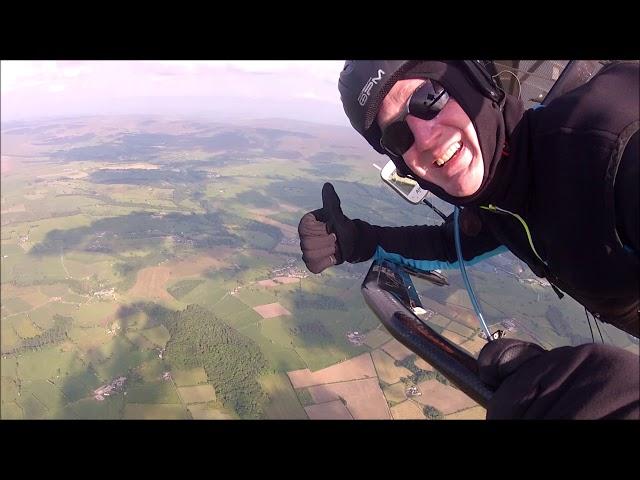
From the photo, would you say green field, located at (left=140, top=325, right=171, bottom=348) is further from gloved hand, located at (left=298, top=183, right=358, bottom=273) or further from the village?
gloved hand, located at (left=298, top=183, right=358, bottom=273)

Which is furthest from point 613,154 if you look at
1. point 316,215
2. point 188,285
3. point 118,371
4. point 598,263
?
point 188,285

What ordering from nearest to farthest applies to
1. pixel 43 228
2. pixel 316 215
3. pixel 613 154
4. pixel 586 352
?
pixel 586 352
pixel 613 154
pixel 316 215
pixel 43 228

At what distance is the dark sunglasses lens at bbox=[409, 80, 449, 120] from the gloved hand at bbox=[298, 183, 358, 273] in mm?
736

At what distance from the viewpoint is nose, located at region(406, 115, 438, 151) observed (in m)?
1.21

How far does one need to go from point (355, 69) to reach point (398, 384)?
1175 cm

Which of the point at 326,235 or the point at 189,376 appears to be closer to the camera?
the point at 326,235

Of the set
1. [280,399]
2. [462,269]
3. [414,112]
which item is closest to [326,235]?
[462,269]

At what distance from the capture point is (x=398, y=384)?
37.6 feet

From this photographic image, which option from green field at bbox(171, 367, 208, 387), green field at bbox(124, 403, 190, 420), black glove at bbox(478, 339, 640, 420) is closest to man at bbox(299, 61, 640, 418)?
black glove at bbox(478, 339, 640, 420)

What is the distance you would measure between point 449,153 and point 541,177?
0.29 meters

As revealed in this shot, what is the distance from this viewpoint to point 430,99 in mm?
1206

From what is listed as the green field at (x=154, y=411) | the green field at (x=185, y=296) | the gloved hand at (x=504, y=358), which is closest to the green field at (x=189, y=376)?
the green field at (x=185, y=296)

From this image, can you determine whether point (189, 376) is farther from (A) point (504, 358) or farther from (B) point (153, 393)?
(A) point (504, 358)

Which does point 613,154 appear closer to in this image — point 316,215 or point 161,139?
point 316,215
